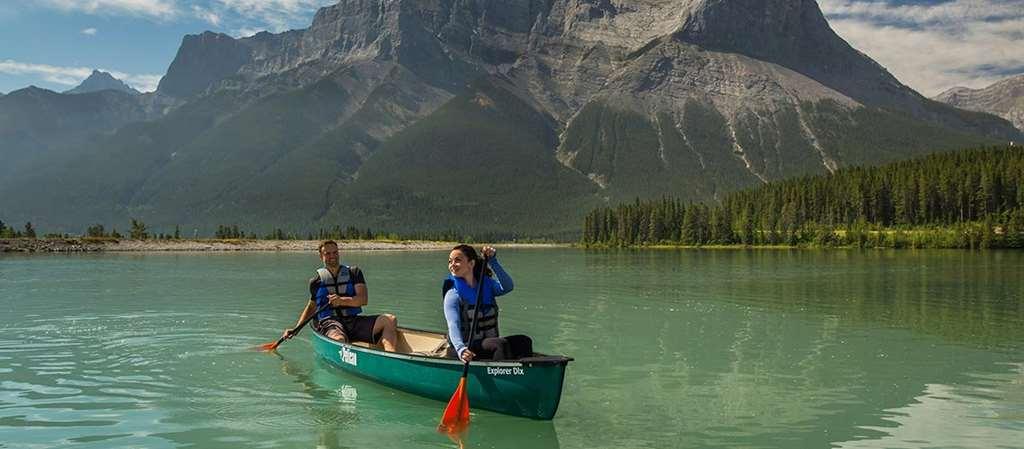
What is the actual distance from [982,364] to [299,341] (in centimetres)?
2516

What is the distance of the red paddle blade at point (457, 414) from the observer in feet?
58.5

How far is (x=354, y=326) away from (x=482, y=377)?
27.3 feet

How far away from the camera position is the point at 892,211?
171250 mm

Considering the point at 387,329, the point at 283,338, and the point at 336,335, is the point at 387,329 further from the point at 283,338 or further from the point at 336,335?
the point at 283,338

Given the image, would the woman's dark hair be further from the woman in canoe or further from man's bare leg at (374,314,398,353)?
man's bare leg at (374,314,398,353)

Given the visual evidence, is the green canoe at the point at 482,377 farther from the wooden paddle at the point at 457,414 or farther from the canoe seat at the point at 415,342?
the canoe seat at the point at 415,342

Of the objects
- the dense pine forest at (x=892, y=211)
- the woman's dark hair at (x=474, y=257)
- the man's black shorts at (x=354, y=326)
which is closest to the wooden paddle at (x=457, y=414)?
the woman's dark hair at (x=474, y=257)

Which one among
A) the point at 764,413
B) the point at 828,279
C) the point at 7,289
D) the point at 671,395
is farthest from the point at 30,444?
the point at 828,279

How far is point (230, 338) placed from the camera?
32.5 m

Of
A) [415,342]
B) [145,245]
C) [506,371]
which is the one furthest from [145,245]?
A: [506,371]

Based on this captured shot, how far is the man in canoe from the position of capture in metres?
24.7

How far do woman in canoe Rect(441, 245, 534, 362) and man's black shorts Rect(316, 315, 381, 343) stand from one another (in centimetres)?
577

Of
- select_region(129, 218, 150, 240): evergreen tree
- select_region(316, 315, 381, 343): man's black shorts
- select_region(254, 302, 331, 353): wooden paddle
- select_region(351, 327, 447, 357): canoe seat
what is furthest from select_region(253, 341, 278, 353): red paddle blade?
select_region(129, 218, 150, 240): evergreen tree

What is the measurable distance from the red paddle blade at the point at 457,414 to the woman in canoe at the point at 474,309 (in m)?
0.86
